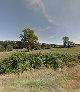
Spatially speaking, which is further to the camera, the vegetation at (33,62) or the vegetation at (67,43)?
the vegetation at (67,43)

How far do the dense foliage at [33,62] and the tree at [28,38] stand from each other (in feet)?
161

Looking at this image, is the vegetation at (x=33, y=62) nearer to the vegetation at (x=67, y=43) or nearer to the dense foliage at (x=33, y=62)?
the dense foliage at (x=33, y=62)

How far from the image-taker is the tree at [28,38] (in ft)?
214

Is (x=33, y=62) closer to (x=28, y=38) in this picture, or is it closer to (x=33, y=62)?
(x=33, y=62)

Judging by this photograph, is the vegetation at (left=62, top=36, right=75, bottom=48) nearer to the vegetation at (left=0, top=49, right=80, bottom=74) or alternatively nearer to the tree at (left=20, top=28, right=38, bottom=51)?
the tree at (left=20, top=28, right=38, bottom=51)

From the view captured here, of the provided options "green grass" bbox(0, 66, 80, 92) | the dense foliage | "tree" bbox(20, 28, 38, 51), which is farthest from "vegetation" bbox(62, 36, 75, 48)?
"green grass" bbox(0, 66, 80, 92)

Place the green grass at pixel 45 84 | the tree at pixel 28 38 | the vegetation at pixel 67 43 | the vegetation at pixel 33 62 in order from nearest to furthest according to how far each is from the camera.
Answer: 1. the green grass at pixel 45 84
2. the vegetation at pixel 33 62
3. the tree at pixel 28 38
4. the vegetation at pixel 67 43

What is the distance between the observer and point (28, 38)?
65250 millimetres

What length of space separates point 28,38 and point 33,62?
5157 cm

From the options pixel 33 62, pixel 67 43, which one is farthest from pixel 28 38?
pixel 33 62

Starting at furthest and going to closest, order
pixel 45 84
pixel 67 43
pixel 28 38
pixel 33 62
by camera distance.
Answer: pixel 67 43 < pixel 28 38 < pixel 33 62 < pixel 45 84

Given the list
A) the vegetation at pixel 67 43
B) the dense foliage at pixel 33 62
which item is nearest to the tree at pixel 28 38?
the vegetation at pixel 67 43

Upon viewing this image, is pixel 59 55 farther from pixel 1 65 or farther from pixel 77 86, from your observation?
pixel 77 86

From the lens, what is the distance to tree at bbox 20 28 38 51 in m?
65.2
